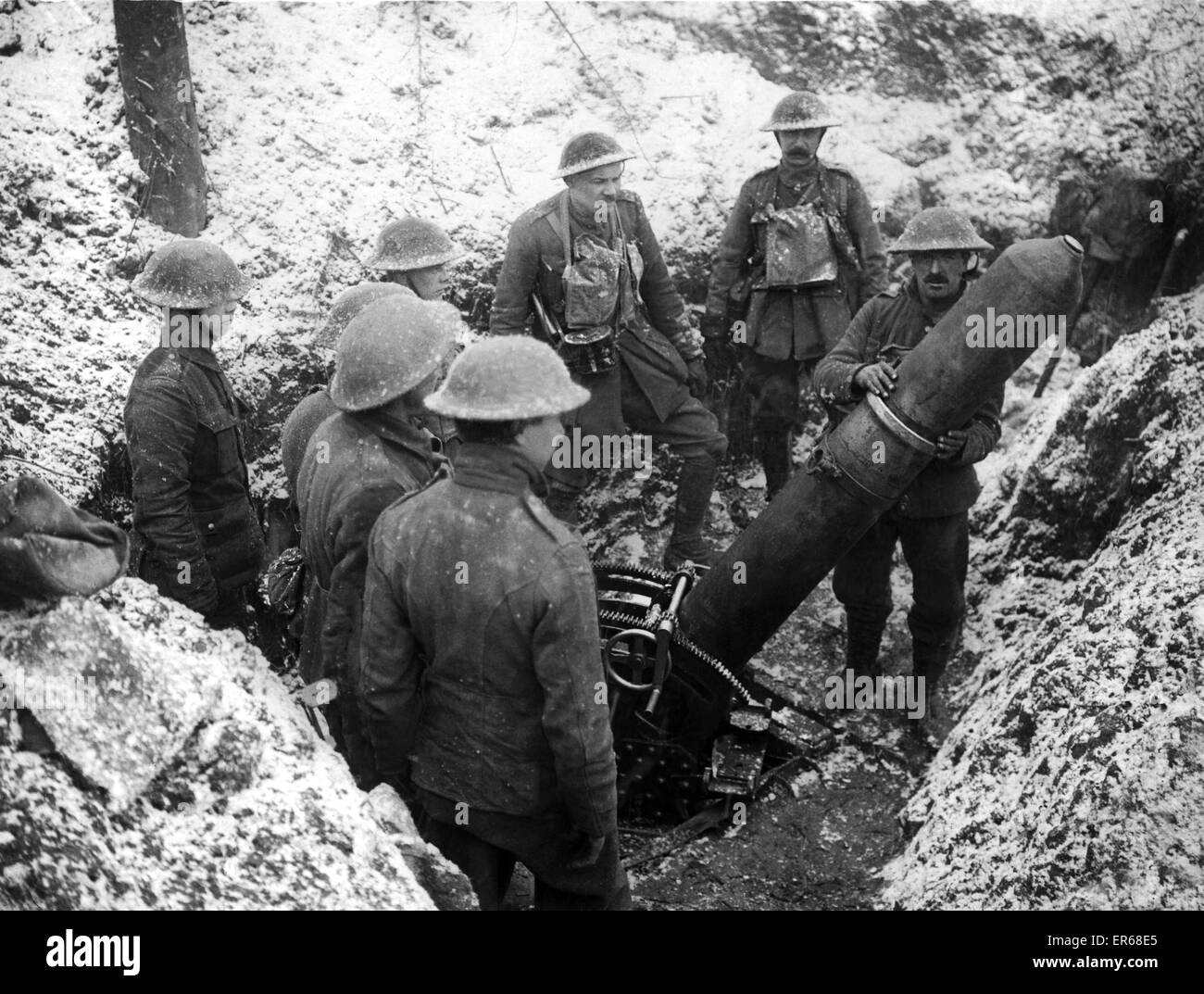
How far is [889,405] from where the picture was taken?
180 inches

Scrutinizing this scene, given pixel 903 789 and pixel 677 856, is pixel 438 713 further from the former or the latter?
pixel 903 789

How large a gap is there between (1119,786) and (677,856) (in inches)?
82.6

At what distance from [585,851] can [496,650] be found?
0.73 m

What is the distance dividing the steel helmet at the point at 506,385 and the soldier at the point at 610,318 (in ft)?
8.48

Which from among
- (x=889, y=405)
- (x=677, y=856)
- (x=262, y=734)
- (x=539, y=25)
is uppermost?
(x=539, y=25)

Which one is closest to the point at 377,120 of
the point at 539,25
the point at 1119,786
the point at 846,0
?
the point at 539,25

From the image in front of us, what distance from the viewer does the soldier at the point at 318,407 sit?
14.7 ft

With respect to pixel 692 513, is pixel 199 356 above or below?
above

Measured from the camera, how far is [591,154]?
18.8 ft

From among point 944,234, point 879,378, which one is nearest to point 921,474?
point 879,378

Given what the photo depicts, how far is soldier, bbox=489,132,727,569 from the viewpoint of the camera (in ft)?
19.4

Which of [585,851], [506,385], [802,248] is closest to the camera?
[506,385]

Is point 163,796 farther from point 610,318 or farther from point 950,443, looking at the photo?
point 610,318

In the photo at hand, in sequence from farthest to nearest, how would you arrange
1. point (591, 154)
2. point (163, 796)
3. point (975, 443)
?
point (591, 154)
point (975, 443)
point (163, 796)
